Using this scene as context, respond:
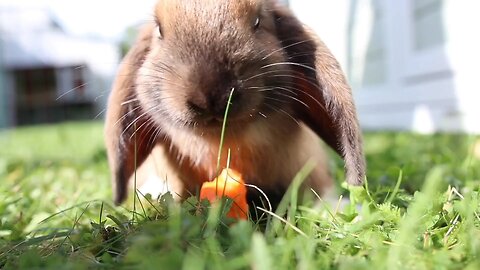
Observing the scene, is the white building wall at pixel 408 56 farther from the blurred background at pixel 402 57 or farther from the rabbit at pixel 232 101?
the rabbit at pixel 232 101

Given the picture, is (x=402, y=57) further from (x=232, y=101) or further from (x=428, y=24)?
(x=232, y=101)

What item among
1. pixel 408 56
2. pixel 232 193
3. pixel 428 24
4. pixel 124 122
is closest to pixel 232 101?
pixel 232 193

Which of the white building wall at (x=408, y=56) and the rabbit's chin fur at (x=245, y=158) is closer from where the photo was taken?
the rabbit's chin fur at (x=245, y=158)

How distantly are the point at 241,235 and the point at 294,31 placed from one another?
1.16 meters

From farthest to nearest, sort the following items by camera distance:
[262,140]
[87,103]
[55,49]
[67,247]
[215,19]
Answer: [55,49]
[87,103]
[262,140]
[215,19]
[67,247]

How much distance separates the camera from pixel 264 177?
7.50 feet

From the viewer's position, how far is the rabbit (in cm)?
182

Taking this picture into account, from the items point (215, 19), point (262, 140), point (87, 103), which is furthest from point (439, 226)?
point (87, 103)

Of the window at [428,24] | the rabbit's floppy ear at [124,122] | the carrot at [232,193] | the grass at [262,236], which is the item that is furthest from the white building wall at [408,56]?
the grass at [262,236]

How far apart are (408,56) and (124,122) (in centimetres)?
486

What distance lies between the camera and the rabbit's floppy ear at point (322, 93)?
2045 millimetres

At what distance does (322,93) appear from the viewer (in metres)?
2.12

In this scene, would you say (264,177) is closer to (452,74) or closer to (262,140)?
(262,140)

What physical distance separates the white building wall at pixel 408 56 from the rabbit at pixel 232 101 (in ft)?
5.99
